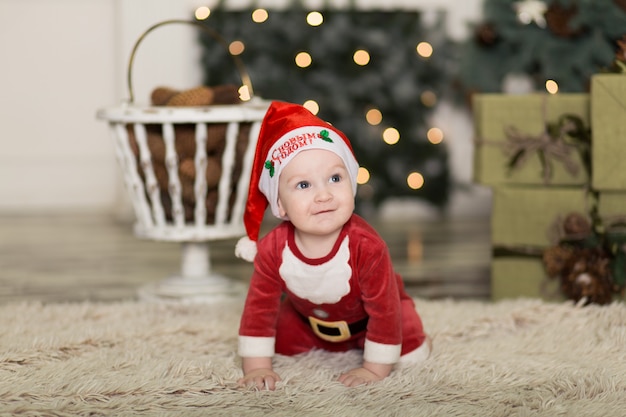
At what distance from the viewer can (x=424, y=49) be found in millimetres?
3678

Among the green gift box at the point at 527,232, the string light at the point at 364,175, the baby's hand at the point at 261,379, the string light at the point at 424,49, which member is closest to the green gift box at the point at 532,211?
the green gift box at the point at 527,232

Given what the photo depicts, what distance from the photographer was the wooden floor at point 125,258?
7.69 feet

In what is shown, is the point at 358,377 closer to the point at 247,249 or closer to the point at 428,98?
the point at 247,249

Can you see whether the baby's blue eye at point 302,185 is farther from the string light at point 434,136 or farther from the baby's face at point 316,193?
the string light at point 434,136

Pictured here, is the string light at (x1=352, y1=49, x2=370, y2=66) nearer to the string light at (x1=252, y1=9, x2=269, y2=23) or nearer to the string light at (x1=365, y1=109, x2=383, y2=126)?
the string light at (x1=365, y1=109, x2=383, y2=126)

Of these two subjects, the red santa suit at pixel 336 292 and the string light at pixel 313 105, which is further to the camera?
the string light at pixel 313 105

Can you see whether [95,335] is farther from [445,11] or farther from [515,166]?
[445,11]

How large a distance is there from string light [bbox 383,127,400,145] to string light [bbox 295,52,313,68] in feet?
1.38

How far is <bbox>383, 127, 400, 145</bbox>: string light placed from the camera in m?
3.68

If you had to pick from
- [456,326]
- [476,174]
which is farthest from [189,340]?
[476,174]

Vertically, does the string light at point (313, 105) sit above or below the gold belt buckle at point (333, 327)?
above

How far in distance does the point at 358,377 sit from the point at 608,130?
0.86 metres

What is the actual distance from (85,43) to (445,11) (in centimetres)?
151

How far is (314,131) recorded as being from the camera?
4.66 feet
